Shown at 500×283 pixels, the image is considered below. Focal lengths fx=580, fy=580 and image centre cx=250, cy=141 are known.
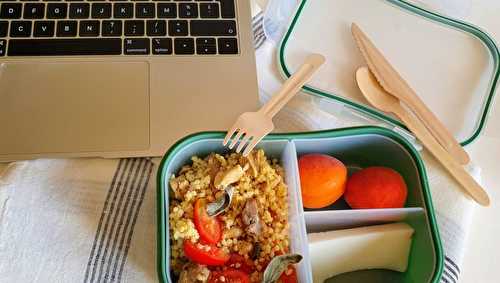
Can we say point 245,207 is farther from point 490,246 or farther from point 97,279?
point 490,246

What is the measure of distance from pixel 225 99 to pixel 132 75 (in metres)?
0.10

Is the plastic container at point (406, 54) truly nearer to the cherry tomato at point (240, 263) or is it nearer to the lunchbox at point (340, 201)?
the lunchbox at point (340, 201)

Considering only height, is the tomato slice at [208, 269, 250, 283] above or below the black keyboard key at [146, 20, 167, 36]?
below

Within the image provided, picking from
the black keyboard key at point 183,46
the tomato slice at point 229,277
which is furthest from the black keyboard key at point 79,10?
the tomato slice at point 229,277

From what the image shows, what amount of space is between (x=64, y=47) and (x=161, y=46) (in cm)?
10

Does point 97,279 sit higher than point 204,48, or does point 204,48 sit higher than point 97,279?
point 204,48

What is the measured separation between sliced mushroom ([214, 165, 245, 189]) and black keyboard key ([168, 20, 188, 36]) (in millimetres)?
194

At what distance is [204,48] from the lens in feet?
2.04

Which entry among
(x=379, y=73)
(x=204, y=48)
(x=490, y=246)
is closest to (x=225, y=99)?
(x=204, y=48)

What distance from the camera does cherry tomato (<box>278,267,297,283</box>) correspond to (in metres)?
0.48

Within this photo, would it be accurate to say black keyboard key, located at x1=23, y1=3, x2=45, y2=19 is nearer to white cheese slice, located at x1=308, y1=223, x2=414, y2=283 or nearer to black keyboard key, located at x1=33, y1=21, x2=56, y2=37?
black keyboard key, located at x1=33, y1=21, x2=56, y2=37

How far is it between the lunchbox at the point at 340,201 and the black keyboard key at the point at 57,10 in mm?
231

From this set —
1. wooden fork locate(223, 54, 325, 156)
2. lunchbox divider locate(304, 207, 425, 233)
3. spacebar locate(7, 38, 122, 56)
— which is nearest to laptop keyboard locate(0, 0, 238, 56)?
spacebar locate(7, 38, 122, 56)

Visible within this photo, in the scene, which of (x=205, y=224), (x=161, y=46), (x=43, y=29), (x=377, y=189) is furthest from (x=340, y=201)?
(x=43, y=29)
